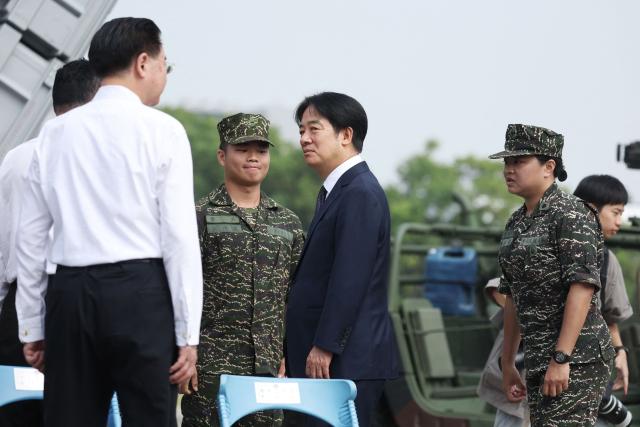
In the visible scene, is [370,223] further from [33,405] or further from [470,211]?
[470,211]

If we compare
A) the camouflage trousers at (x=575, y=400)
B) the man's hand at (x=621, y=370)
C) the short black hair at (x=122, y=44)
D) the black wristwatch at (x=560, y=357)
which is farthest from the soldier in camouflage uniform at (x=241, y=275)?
the man's hand at (x=621, y=370)

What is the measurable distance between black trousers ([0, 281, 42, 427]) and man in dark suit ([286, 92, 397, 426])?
96 centimetres

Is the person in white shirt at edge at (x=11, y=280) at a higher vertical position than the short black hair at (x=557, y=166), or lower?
lower

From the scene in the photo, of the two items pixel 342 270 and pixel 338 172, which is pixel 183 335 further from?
pixel 338 172

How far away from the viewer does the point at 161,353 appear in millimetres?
3934

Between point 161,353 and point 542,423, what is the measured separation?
178cm

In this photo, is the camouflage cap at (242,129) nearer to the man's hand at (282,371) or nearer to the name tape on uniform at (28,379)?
the man's hand at (282,371)

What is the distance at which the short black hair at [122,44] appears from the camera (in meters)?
4.17

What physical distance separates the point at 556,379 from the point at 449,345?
571 centimetres

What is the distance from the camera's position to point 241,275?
5.58 metres

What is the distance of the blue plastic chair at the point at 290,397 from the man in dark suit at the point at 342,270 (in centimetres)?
40

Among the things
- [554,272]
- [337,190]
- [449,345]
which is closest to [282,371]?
[337,190]

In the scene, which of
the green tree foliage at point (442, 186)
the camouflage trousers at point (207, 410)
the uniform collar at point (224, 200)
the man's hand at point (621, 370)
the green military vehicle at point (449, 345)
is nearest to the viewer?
the camouflage trousers at point (207, 410)

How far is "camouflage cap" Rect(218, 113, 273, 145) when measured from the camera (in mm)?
5675
